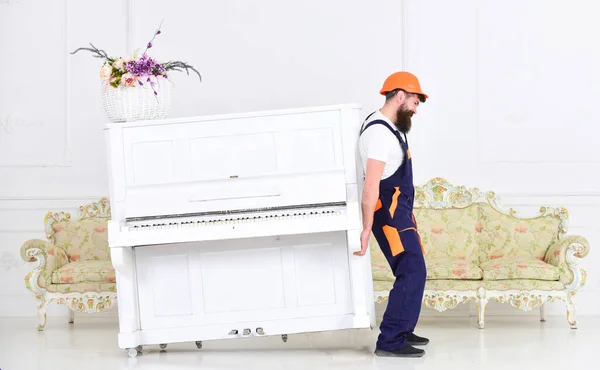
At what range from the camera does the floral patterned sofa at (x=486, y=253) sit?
5.30 m

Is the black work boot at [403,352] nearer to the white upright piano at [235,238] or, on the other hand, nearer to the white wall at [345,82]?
the white upright piano at [235,238]

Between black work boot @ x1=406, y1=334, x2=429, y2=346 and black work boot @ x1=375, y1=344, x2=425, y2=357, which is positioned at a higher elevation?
black work boot @ x1=375, y1=344, x2=425, y2=357

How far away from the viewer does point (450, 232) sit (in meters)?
5.84

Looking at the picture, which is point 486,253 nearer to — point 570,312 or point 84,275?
point 570,312

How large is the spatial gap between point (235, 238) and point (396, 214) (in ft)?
2.76

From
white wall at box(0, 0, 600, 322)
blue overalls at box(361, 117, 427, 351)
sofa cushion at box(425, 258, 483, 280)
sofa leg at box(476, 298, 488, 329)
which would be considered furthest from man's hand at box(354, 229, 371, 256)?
white wall at box(0, 0, 600, 322)

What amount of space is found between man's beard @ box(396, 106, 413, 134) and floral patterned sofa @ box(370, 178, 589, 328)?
1.45m

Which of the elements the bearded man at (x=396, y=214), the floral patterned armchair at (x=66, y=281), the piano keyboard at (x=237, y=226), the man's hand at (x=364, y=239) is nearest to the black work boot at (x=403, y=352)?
the bearded man at (x=396, y=214)

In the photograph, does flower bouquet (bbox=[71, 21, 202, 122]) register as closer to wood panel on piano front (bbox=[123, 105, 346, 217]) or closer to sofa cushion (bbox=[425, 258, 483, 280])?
wood panel on piano front (bbox=[123, 105, 346, 217])

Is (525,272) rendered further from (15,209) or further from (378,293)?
(15,209)

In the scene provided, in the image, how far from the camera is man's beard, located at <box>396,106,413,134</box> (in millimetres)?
4254

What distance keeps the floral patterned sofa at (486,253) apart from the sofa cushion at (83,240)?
1.97 meters

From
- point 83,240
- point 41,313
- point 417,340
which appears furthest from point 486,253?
point 41,313

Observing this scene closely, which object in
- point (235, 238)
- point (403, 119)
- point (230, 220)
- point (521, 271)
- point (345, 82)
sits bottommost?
point (521, 271)
